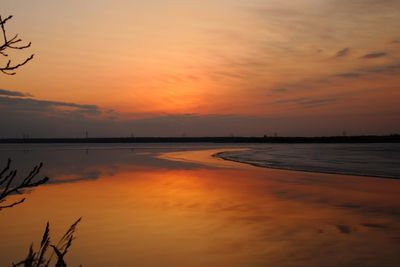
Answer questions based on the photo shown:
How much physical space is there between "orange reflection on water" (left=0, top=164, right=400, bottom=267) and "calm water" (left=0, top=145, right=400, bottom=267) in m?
0.02

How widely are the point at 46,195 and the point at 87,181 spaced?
4980mm

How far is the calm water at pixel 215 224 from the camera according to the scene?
7.95 m

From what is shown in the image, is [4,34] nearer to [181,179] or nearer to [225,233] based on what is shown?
[225,233]

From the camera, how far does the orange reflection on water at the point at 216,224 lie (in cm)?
797

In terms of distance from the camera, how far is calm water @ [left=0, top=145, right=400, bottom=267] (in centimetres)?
795

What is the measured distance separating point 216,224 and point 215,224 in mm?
25

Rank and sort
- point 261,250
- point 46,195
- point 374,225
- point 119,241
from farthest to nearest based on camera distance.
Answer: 1. point 46,195
2. point 374,225
3. point 119,241
4. point 261,250

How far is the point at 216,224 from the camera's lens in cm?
1083

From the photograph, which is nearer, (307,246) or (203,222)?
(307,246)

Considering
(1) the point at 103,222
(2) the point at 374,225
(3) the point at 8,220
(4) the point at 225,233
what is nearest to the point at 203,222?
(4) the point at 225,233

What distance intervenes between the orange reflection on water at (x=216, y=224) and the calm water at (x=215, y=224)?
0.06 feet

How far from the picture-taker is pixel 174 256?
802cm

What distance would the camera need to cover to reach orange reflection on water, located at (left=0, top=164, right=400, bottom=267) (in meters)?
7.97

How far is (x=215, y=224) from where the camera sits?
10.8 meters
